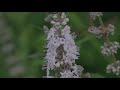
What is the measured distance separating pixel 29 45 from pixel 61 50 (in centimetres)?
129

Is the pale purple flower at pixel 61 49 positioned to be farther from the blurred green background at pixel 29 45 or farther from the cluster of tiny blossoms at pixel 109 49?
the blurred green background at pixel 29 45

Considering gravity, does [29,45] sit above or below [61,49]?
above

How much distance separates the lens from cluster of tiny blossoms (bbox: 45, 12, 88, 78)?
2.05m

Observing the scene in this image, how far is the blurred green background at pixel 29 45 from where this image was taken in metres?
2.97

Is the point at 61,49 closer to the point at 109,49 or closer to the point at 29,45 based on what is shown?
the point at 109,49

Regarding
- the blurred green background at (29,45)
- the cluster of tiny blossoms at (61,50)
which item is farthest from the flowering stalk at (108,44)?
the blurred green background at (29,45)

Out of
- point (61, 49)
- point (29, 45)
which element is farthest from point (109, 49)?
point (29, 45)

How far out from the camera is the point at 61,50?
208 centimetres

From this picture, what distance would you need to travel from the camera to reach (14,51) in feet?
11.3

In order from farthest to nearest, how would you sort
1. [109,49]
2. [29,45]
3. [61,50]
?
[29,45]
[109,49]
[61,50]

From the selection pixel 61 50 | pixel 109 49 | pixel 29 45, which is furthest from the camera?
pixel 29 45

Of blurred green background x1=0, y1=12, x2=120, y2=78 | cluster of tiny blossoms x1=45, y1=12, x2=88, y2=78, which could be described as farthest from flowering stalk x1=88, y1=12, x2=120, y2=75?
blurred green background x1=0, y1=12, x2=120, y2=78

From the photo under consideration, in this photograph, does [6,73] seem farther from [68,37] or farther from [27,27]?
[68,37]
